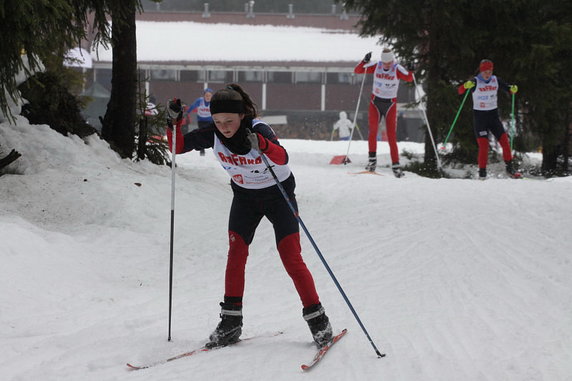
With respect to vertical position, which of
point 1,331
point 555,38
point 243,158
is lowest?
point 1,331

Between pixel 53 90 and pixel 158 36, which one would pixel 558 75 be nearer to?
pixel 53 90

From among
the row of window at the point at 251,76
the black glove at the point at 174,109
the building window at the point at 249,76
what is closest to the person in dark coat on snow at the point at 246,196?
the black glove at the point at 174,109

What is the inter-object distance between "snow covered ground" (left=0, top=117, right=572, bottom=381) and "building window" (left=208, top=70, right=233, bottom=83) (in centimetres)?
2478

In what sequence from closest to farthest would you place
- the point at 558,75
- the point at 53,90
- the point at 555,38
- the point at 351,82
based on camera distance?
the point at 53,90 < the point at 555,38 < the point at 558,75 < the point at 351,82

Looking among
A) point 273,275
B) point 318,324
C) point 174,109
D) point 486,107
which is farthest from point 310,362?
point 486,107

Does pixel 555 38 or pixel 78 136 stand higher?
pixel 555 38

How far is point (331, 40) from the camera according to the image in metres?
37.7

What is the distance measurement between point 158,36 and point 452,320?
112 ft

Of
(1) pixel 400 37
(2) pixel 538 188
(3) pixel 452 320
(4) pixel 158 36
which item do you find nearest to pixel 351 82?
(4) pixel 158 36

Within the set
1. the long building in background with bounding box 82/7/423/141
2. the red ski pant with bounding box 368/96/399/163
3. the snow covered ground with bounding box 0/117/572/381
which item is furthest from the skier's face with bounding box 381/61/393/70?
the long building in background with bounding box 82/7/423/141

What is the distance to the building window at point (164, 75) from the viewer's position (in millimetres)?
34531

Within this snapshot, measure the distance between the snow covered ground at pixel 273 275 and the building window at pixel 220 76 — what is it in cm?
2478

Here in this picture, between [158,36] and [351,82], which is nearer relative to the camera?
[351,82]

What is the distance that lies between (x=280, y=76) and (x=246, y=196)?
30.7 metres
